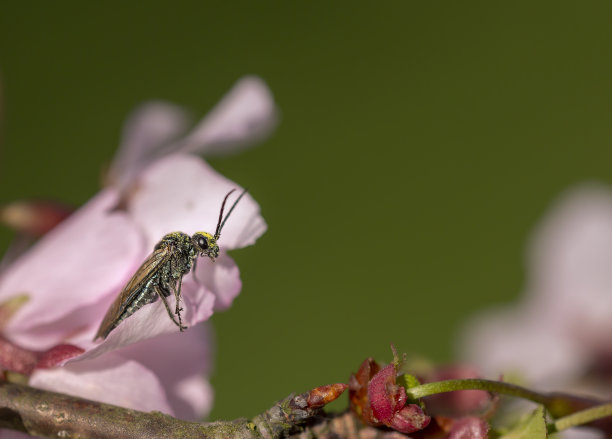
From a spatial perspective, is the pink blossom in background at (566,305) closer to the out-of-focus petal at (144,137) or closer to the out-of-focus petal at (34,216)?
the out-of-focus petal at (144,137)

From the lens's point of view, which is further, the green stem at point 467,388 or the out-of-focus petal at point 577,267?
the out-of-focus petal at point 577,267

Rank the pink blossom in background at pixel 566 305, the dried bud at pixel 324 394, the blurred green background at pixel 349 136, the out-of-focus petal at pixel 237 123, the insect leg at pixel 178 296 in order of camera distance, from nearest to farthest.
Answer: the dried bud at pixel 324 394 < the insect leg at pixel 178 296 < the out-of-focus petal at pixel 237 123 < the pink blossom in background at pixel 566 305 < the blurred green background at pixel 349 136

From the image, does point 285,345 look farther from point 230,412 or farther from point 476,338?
point 476,338

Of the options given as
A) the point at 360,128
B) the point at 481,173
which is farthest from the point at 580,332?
the point at 360,128

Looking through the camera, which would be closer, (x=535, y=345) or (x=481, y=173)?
(x=535, y=345)

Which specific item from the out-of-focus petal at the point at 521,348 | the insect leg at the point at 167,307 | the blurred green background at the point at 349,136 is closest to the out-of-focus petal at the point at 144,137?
the insect leg at the point at 167,307

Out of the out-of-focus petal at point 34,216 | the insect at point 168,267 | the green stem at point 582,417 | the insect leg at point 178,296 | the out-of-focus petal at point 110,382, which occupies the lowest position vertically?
the green stem at point 582,417

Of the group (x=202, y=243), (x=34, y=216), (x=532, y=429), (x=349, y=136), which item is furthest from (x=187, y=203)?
(x=349, y=136)

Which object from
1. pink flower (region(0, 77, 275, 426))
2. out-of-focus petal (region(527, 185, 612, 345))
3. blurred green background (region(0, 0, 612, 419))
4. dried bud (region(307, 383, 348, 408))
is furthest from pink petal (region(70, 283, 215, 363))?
blurred green background (region(0, 0, 612, 419))
